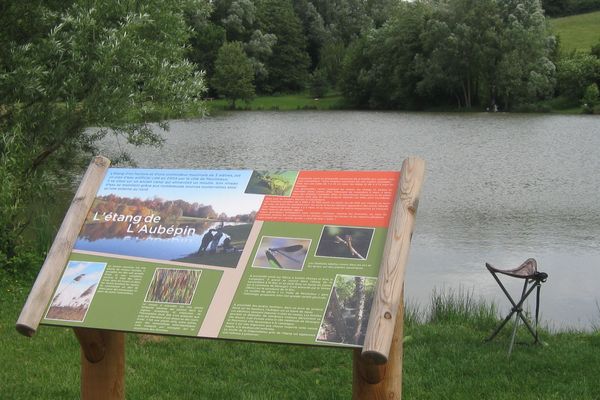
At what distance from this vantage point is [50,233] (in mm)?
9477

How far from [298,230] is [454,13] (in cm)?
5606

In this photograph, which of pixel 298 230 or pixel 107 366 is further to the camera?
pixel 107 366

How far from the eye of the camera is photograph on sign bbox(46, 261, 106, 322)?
11.9 ft

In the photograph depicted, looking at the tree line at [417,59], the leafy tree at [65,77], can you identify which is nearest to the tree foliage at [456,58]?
the tree line at [417,59]

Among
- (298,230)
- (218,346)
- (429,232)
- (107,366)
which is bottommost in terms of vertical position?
(429,232)

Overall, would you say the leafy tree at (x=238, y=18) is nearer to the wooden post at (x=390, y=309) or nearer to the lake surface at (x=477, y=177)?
the lake surface at (x=477, y=177)

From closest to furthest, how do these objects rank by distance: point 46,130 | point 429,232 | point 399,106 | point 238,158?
point 46,130 → point 429,232 → point 238,158 → point 399,106

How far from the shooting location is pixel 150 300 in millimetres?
3549

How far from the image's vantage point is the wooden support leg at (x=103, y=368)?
411 cm

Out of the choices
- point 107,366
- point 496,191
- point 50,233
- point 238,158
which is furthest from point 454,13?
point 107,366

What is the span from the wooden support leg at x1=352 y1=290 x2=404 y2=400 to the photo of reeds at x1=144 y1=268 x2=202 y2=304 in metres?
0.78

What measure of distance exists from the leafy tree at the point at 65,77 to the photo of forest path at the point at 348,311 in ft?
15.8

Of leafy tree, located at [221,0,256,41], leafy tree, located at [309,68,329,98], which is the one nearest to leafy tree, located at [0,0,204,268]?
leafy tree, located at [221,0,256,41]

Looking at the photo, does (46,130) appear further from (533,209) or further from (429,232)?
(533,209)
